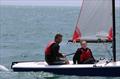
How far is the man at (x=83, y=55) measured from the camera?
701 inches

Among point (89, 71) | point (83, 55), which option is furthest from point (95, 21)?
point (89, 71)

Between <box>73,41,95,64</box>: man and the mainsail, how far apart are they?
0.74 m

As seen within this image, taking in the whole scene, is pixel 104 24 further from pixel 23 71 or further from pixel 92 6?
pixel 23 71

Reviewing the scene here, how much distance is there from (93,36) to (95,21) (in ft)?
1.53

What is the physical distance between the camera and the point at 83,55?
701 inches

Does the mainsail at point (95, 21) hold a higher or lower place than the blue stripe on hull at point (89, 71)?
higher

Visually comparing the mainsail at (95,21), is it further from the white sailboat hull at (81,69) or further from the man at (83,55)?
the white sailboat hull at (81,69)

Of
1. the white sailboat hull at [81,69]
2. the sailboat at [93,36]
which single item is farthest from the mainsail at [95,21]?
the white sailboat hull at [81,69]

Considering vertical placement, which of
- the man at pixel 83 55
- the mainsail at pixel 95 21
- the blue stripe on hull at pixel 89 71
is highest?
the mainsail at pixel 95 21

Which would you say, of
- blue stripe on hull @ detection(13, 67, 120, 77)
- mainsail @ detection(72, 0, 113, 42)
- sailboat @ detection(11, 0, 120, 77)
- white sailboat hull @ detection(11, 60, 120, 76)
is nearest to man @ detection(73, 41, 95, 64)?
sailboat @ detection(11, 0, 120, 77)

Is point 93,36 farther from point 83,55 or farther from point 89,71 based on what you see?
point 89,71

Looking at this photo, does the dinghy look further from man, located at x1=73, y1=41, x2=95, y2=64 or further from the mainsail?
the mainsail

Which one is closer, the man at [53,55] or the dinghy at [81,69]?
the dinghy at [81,69]

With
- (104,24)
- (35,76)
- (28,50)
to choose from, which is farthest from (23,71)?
(28,50)
